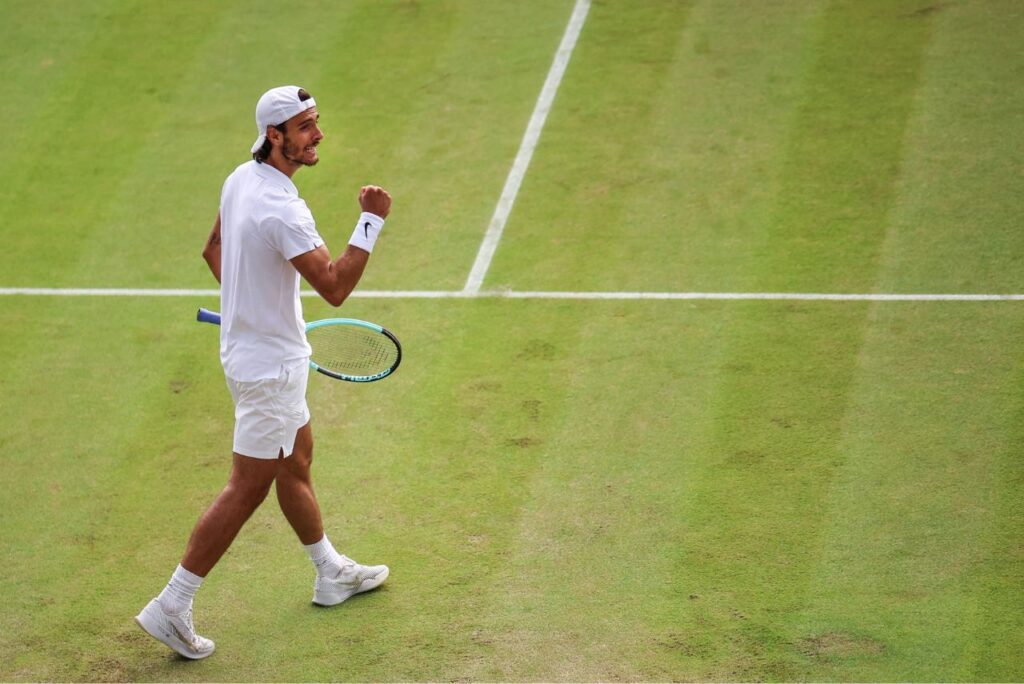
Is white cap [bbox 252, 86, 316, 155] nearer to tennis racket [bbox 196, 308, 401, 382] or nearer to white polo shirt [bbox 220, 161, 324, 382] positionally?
white polo shirt [bbox 220, 161, 324, 382]

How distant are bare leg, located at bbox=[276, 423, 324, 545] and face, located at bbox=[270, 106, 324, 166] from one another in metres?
1.14

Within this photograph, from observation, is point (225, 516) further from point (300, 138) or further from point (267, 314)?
point (300, 138)

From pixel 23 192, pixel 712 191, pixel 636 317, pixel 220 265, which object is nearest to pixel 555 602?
pixel 220 265

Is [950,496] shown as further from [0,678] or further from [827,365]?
[0,678]

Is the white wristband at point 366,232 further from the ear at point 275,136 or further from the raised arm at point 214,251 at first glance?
the raised arm at point 214,251

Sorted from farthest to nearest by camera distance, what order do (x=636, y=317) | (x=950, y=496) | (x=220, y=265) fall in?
(x=636, y=317)
(x=950, y=496)
(x=220, y=265)

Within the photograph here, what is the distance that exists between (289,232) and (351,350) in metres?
1.58

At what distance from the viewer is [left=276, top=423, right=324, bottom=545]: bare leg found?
231 inches

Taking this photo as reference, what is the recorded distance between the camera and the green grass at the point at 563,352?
19.4 ft

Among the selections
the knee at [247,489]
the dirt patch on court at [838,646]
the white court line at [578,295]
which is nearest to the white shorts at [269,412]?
the knee at [247,489]

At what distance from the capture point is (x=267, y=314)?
220 inches

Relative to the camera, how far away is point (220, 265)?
5.98 meters

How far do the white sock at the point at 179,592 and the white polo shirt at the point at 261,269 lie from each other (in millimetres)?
851

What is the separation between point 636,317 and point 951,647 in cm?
326
